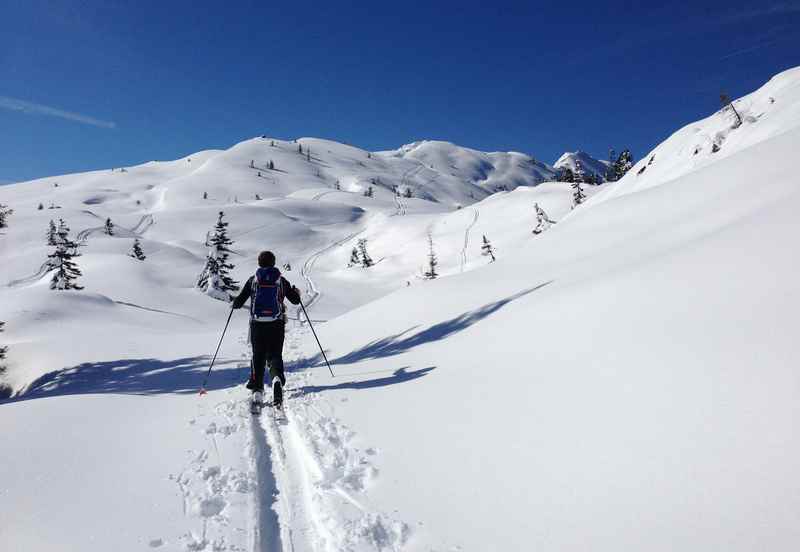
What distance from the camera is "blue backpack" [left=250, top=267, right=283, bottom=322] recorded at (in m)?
6.74

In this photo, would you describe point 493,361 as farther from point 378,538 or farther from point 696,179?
point 696,179

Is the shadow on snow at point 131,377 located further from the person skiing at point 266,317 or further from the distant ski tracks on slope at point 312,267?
the distant ski tracks on slope at point 312,267

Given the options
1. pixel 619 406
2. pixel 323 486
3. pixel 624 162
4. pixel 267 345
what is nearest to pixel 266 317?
pixel 267 345

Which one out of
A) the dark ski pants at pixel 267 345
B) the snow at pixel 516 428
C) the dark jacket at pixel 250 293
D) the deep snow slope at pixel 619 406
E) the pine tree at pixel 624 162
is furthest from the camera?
the pine tree at pixel 624 162

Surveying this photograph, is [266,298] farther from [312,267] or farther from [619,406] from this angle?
[312,267]

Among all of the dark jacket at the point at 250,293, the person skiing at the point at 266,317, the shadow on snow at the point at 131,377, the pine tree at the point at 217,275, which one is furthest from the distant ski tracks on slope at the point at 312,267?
the person skiing at the point at 266,317

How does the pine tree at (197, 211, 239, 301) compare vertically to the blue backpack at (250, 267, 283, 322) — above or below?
above

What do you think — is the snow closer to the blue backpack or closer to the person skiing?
the person skiing

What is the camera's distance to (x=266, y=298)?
6793mm

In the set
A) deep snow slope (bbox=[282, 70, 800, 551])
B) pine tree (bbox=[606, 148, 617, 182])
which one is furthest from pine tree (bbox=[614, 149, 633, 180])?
deep snow slope (bbox=[282, 70, 800, 551])

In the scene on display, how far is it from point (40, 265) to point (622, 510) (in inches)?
2753

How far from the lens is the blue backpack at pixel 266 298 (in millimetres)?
6738

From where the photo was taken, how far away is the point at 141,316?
21578 mm

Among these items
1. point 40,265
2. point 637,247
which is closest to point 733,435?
point 637,247
